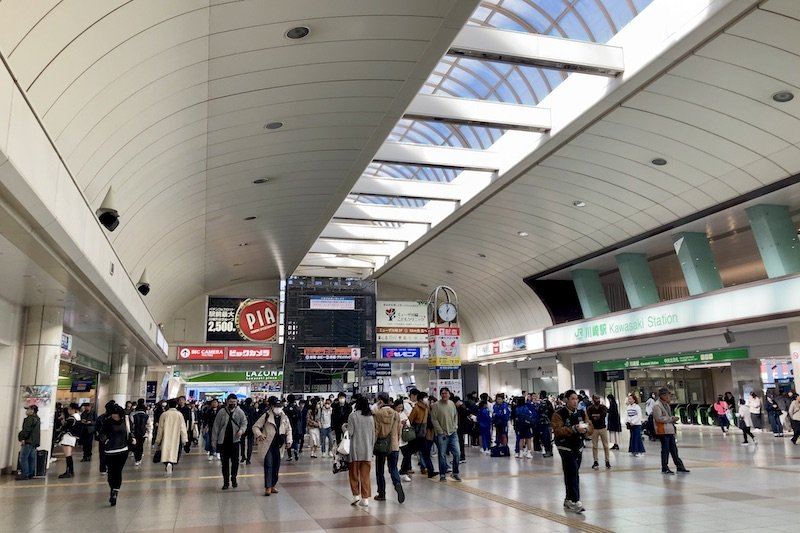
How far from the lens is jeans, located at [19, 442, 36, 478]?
12.6m

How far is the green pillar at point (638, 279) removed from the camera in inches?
854

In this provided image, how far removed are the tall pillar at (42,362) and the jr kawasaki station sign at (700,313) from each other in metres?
16.1

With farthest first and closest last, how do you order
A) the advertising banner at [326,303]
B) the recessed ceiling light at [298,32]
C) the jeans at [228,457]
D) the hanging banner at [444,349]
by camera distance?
the advertising banner at [326,303] < the hanging banner at [444,349] < the jeans at [228,457] < the recessed ceiling light at [298,32]

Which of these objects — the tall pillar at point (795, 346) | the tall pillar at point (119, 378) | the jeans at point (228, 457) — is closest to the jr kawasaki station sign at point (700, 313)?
the tall pillar at point (795, 346)

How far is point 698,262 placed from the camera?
1866 cm

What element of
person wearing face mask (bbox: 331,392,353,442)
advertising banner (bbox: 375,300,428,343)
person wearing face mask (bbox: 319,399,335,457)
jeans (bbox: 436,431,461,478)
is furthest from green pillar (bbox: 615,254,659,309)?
advertising banner (bbox: 375,300,428,343)

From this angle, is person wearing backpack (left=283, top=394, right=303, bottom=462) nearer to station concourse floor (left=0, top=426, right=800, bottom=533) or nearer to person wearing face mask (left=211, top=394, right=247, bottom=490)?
station concourse floor (left=0, top=426, right=800, bottom=533)

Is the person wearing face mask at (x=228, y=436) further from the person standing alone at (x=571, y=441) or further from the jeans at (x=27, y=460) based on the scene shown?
the person standing alone at (x=571, y=441)

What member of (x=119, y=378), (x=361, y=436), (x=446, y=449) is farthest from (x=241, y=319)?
(x=361, y=436)

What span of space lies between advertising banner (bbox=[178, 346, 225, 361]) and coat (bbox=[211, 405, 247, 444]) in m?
21.5

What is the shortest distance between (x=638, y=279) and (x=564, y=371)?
255 inches

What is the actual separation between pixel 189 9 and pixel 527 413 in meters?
11.3

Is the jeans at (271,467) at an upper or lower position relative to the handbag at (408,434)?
lower

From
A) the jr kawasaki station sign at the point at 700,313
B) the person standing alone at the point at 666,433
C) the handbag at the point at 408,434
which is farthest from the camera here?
the jr kawasaki station sign at the point at 700,313
